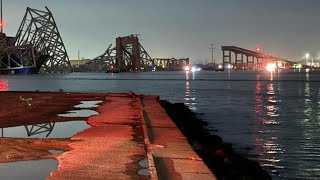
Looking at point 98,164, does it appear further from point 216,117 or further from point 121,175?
point 216,117

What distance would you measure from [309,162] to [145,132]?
174 inches

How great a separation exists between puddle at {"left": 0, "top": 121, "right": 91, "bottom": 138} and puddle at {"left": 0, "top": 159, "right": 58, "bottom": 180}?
4025 mm

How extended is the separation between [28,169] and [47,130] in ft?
20.3

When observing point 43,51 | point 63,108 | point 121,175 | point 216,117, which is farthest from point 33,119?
point 43,51

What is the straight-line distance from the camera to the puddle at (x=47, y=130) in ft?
43.7

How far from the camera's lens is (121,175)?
777cm

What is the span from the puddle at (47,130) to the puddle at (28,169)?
4.03m

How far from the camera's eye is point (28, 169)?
8.52 metres

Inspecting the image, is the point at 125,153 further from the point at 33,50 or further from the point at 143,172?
the point at 33,50

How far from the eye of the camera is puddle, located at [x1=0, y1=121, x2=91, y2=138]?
524 inches

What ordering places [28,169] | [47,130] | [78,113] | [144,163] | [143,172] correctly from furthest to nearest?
[78,113] → [47,130] → [144,163] → [28,169] → [143,172]

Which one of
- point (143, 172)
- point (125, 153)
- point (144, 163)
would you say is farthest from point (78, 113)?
point (143, 172)

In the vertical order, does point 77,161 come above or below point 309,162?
above

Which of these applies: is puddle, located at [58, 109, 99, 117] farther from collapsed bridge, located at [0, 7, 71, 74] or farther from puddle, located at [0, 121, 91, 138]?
collapsed bridge, located at [0, 7, 71, 74]
